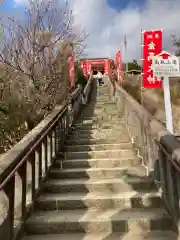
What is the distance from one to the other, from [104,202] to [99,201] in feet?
0.26

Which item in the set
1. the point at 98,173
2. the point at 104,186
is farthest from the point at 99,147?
the point at 104,186

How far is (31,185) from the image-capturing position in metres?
4.96

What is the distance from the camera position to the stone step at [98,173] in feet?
19.5

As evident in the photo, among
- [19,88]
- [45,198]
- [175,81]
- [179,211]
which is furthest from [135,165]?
[175,81]

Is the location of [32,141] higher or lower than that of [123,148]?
higher

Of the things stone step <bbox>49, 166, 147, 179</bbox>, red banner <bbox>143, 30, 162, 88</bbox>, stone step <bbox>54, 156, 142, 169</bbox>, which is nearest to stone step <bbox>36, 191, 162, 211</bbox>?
stone step <bbox>49, 166, 147, 179</bbox>

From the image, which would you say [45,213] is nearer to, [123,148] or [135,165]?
[135,165]

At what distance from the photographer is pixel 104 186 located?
5434 millimetres

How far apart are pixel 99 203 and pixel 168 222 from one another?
113 centimetres

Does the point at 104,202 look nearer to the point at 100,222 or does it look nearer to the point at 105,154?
the point at 100,222

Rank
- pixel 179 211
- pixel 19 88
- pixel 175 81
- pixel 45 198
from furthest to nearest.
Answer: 1. pixel 175 81
2. pixel 19 88
3. pixel 45 198
4. pixel 179 211

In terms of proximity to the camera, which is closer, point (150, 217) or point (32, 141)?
point (150, 217)

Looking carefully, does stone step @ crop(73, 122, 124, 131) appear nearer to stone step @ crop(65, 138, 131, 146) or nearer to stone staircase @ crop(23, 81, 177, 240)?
stone step @ crop(65, 138, 131, 146)

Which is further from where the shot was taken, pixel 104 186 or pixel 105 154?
pixel 105 154
